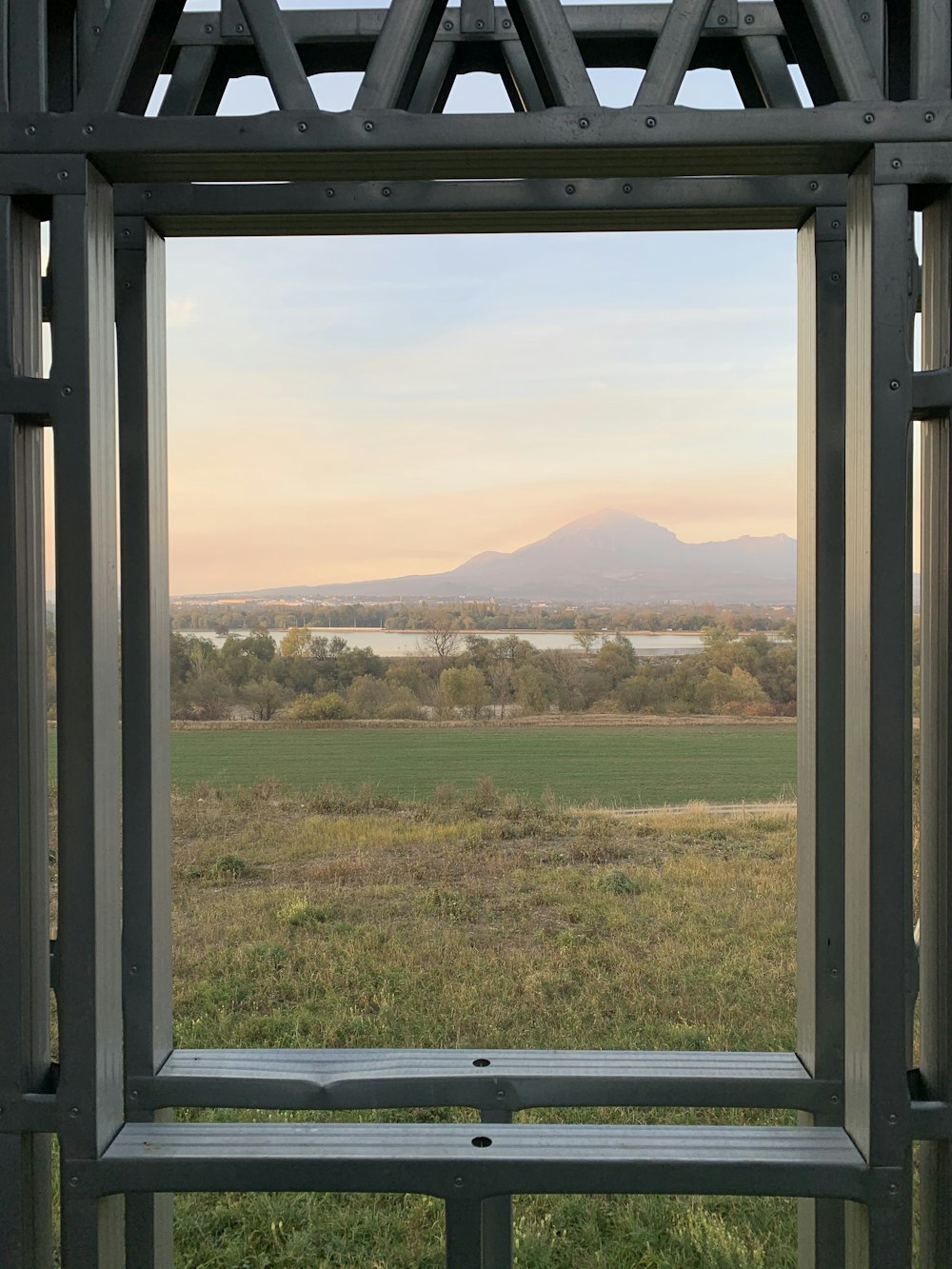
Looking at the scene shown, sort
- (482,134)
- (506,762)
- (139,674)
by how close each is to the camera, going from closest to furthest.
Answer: (482,134)
(139,674)
(506,762)

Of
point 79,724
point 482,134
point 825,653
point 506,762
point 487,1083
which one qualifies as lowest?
point 506,762

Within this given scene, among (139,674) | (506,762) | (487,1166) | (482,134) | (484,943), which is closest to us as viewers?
(482,134)

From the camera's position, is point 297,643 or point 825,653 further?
point 297,643

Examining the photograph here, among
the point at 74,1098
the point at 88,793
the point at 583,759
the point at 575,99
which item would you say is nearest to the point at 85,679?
the point at 88,793

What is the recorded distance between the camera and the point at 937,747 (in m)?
1.77

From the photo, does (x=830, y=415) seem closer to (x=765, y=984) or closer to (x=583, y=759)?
(x=765, y=984)

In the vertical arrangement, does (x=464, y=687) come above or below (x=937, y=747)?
below

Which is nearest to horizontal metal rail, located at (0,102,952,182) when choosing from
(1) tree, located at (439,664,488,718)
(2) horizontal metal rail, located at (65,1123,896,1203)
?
(2) horizontal metal rail, located at (65,1123,896,1203)

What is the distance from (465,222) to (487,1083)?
1.98 m

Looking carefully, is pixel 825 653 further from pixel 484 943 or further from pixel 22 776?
pixel 484 943

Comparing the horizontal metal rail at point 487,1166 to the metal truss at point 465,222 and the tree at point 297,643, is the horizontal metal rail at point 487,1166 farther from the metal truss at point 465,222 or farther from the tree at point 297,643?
the tree at point 297,643

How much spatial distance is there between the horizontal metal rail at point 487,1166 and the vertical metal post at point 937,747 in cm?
22

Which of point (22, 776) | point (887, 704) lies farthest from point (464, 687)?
point (887, 704)

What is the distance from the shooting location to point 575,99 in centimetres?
164
